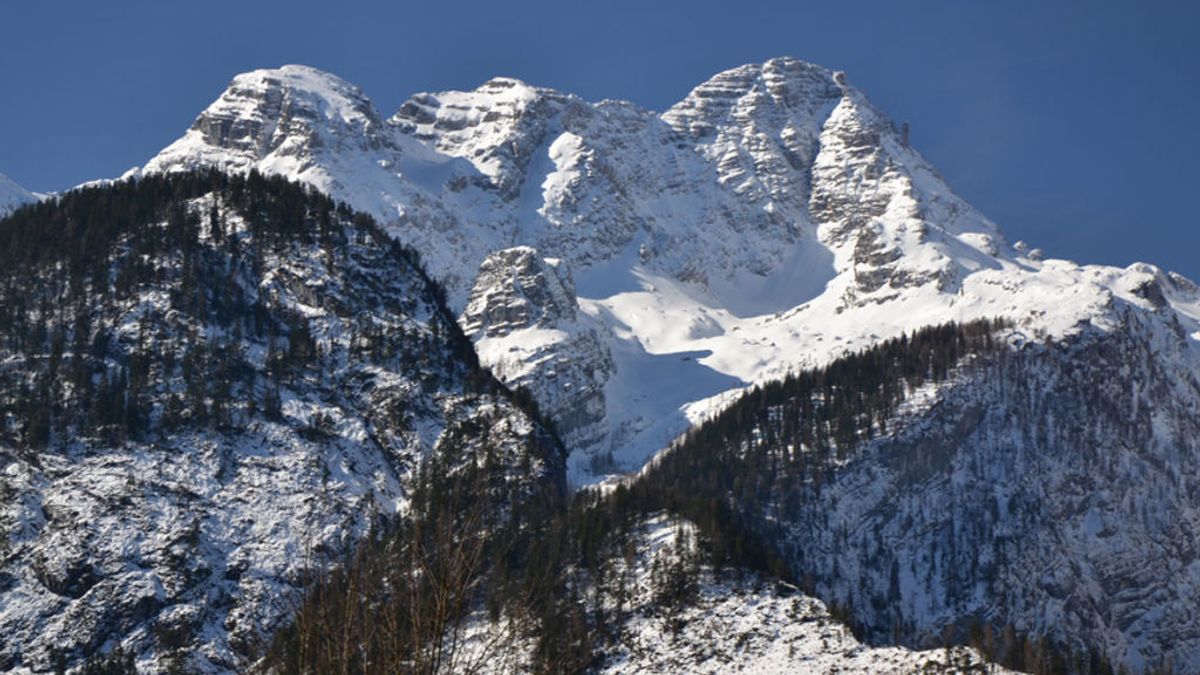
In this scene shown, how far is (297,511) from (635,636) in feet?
125

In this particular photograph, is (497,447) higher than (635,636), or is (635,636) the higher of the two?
(497,447)

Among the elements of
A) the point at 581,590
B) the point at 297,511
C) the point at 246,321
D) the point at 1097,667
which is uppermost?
the point at 246,321

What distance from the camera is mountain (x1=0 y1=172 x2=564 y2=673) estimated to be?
13975 centimetres

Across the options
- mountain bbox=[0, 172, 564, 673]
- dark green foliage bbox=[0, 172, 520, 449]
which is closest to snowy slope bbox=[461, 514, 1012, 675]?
mountain bbox=[0, 172, 564, 673]

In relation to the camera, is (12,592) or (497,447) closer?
(12,592)

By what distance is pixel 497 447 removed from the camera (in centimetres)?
16838

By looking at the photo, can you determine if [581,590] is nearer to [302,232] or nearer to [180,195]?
[302,232]

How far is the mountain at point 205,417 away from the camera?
140m

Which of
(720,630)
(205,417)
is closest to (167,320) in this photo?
(205,417)

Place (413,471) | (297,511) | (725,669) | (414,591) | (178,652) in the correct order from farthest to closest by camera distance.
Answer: (413,471)
(297,511)
(178,652)
(725,669)
(414,591)

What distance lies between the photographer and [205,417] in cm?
16050

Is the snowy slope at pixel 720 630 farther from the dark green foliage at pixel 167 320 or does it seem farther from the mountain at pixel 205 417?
the dark green foliage at pixel 167 320

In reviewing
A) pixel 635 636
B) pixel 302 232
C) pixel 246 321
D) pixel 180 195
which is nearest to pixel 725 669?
pixel 635 636

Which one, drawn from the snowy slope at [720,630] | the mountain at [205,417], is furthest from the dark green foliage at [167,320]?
the snowy slope at [720,630]
